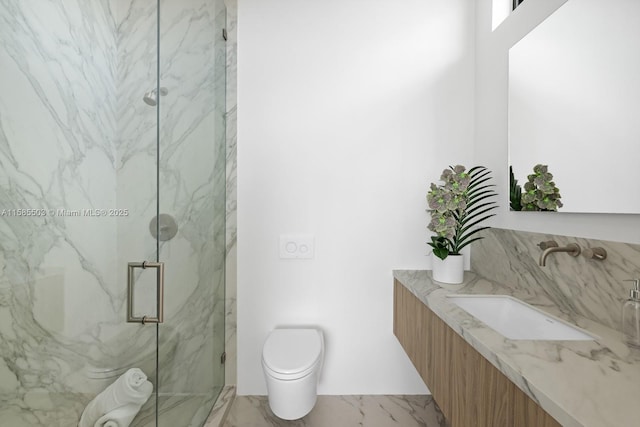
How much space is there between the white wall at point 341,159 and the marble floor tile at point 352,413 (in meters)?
0.06

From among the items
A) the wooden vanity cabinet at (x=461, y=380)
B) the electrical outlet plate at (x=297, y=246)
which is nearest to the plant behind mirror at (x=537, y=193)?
the wooden vanity cabinet at (x=461, y=380)

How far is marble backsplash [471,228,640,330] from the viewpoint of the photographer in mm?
932

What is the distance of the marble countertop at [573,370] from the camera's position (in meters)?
0.52

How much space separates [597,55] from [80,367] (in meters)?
1.86

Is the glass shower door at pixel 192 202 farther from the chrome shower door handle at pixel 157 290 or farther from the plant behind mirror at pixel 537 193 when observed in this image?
the plant behind mirror at pixel 537 193

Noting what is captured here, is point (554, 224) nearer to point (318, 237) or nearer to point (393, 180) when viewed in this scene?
point (393, 180)

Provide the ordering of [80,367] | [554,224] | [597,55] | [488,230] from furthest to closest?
[488,230], [554,224], [597,55], [80,367]

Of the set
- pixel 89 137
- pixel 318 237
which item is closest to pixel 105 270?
pixel 89 137

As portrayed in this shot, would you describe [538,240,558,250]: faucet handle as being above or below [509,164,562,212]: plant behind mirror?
below

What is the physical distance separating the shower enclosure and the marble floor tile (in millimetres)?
291

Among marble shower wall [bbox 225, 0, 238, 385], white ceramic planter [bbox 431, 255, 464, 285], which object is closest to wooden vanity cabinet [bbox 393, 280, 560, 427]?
white ceramic planter [bbox 431, 255, 464, 285]

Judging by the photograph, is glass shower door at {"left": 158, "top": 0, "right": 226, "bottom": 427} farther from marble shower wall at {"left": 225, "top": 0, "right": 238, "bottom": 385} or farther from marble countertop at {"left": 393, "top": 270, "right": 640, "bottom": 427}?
marble countertop at {"left": 393, "top": 270, "right": 640, "bottom": 427}

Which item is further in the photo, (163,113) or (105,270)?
(163,113)

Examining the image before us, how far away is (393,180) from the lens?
172 centimetres
